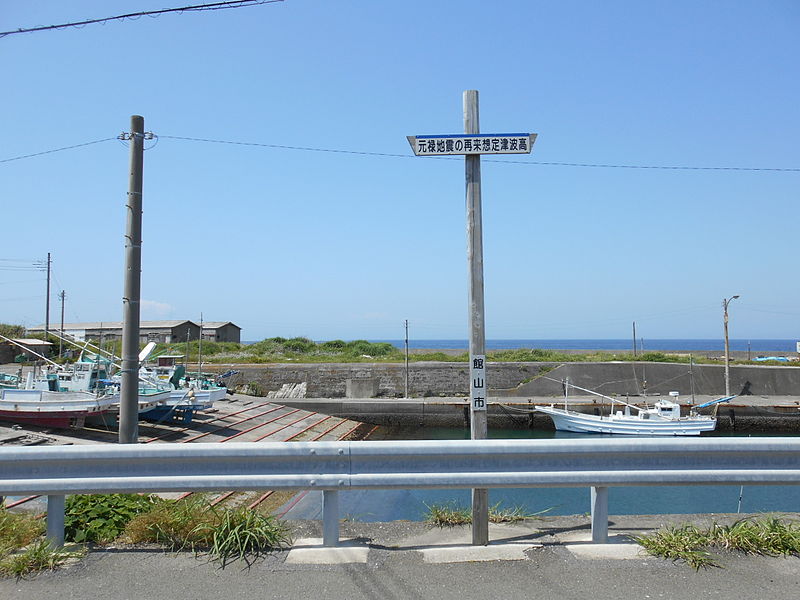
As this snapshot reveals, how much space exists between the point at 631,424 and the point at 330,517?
2403 cm

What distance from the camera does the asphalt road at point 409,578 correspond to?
11.4 feet

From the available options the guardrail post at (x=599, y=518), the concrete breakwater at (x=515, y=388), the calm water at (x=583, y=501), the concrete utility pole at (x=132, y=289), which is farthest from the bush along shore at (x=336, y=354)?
the guardrail post at (x=599, y=518)

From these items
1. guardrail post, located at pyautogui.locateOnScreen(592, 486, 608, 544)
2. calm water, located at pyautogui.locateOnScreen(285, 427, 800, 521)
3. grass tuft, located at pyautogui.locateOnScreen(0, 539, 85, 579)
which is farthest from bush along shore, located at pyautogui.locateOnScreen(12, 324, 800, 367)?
grass tuft, located at pyautogui.locateOnScreen(0, 539, 85, 579)

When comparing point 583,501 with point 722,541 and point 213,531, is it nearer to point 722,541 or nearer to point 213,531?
point 722,541

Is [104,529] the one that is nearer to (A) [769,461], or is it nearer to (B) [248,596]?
(B) [248,596]

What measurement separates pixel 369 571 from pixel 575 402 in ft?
94.2

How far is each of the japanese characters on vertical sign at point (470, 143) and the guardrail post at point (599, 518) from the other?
2822 millimetres

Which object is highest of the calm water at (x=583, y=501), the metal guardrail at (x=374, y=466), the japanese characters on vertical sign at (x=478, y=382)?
the japanese characters on vertical sign at (x=478, y=382)

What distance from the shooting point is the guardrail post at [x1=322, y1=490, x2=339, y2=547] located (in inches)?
160

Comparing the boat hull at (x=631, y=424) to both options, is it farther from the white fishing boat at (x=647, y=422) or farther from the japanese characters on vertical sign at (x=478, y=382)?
the japanese characters on vertical sign at (x=478, y=382)

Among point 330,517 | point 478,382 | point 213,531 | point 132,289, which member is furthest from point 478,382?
point 132,289

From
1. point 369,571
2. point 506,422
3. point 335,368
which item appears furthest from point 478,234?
point 335,368

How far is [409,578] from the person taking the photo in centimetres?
366

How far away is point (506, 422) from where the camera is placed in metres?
29.5
